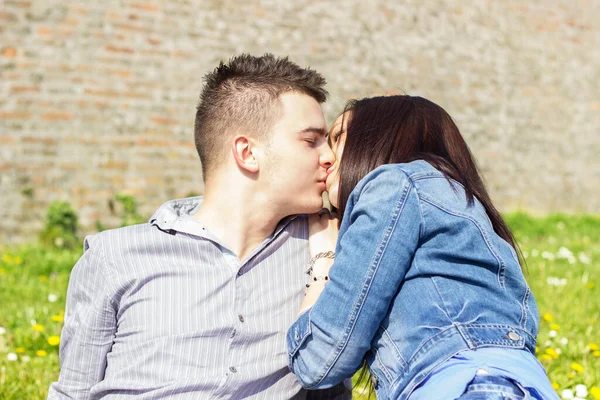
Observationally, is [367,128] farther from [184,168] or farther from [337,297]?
[184,168]

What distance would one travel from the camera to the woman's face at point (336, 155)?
231 centimetres

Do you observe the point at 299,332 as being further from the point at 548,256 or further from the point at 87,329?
the point at 548,256

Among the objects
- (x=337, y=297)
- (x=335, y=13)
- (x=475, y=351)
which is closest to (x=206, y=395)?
(x=337, y=297)

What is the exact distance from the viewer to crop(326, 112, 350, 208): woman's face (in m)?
2.31

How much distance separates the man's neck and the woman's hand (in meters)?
0.16

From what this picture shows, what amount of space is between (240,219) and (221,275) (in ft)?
0.77

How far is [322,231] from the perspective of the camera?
99.6 inches

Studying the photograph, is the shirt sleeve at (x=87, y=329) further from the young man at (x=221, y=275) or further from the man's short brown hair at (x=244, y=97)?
the man's short brown hair at (x=244, y=97)

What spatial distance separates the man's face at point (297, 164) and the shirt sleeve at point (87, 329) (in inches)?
25.1

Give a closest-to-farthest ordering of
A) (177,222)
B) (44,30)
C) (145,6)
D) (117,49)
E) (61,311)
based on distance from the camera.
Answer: (177,222), (61,311), (44,30), (117,49), (145,6)

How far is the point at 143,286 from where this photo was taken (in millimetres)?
2191

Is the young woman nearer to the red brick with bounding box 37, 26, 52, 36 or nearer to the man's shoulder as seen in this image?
the man's shoulder

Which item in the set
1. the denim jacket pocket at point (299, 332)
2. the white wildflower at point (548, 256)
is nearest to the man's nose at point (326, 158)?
the denim jacket pocket at point (299, 332)

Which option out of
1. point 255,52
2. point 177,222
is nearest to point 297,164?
point 177,222
